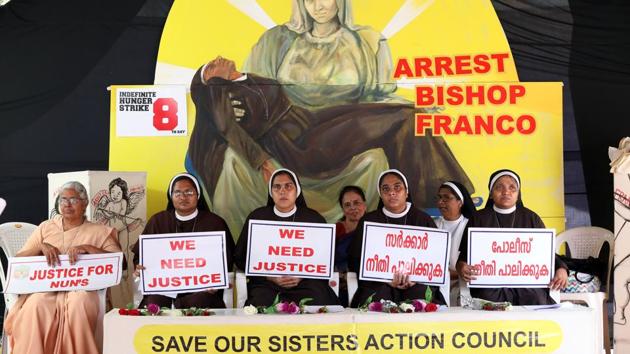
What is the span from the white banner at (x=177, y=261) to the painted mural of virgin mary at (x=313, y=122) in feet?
4.45

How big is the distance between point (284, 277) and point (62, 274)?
142cm

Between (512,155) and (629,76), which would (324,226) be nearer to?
(512,155)

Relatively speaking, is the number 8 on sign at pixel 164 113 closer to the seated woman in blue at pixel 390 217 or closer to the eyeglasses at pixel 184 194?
the eyeglasses at pixel 184 194

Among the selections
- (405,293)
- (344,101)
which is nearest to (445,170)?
(344,101)

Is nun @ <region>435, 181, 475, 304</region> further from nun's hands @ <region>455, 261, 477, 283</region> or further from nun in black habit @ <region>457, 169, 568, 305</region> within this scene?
nun's hands @ <region>455, 261, 477, 283</region>

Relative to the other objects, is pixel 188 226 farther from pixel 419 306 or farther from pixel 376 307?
pixel 419 306

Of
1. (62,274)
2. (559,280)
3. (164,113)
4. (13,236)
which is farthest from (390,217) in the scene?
(13,236)

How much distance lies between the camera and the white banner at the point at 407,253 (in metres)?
4.91

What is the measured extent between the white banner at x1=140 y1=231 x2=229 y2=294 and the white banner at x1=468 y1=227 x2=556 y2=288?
1.69 metres

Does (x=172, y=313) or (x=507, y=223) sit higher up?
(x=507, y=223)

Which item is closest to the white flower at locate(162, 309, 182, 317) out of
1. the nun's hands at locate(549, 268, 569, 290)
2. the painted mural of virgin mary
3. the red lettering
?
the painted mural of virgin mary

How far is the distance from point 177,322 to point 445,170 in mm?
2781

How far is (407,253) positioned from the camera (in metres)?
4.92

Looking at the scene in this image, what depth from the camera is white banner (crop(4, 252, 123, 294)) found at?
15.9 ft
